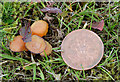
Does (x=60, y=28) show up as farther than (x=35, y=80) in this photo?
Yes

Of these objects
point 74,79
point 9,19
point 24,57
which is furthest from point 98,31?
point 9,19

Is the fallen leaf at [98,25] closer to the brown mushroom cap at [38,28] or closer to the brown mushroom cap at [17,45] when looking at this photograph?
the brown mushroom cap at [38,28]

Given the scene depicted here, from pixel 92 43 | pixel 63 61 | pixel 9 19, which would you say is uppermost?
pixel 9 19

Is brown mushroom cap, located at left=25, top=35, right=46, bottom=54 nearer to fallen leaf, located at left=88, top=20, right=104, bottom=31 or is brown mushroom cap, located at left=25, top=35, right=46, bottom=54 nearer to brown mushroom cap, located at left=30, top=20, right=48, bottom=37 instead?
brown mushroom cap, located at left=30, top=20, right=48, bottom=37

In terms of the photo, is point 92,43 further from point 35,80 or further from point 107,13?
point 35,80

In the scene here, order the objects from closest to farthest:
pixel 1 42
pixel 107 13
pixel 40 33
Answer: pixel 40 33
pixel 1 42
pixel 107 13

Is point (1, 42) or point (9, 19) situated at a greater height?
point (9, 19)

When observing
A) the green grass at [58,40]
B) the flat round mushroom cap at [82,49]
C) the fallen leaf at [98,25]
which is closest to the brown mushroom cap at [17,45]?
the green grass at [58,40]

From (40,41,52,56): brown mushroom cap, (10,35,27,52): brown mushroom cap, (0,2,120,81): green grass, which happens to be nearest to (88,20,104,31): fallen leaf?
(0,2,120,81): green grass
